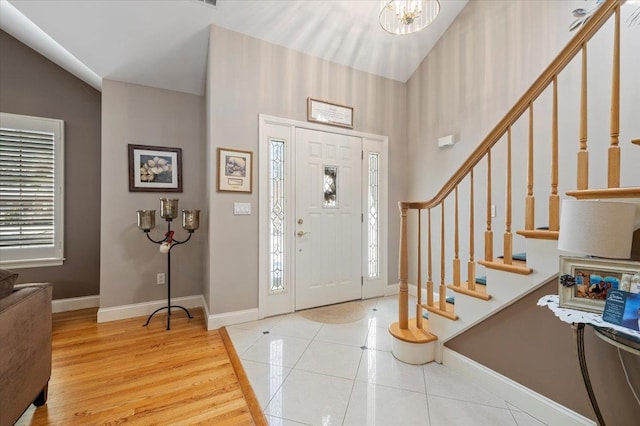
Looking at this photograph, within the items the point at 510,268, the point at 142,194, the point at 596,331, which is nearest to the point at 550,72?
the point at 510,268

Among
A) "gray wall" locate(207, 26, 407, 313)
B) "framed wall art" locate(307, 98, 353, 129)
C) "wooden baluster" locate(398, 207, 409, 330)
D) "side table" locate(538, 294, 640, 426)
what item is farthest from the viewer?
"framed wall art" locate(307, 98, 353, 129)

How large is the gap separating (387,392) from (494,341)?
2.52ft

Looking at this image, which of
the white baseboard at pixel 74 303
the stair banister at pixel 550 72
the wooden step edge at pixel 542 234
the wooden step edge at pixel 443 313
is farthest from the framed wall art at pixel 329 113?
the white baseboard at pixel 74 303

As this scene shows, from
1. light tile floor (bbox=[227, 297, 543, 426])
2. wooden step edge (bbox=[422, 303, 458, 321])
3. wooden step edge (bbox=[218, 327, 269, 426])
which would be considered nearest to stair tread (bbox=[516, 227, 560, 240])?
wooden step edge (bbox=[422, 303, 458, 321])

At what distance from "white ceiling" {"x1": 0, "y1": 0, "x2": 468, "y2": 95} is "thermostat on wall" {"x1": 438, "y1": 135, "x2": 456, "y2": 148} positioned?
1.28 m

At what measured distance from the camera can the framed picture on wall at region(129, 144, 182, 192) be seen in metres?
3.13

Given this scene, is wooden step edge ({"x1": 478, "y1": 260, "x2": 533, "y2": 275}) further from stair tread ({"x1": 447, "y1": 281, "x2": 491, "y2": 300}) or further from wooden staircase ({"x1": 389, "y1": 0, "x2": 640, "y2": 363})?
stair tread ({"x1": 447, "y1": 281, "x2": 491, "y2": 300})

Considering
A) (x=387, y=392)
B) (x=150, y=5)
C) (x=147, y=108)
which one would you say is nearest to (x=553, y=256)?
(x=387, y=392)

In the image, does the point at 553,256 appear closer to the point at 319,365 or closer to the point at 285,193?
the point at 319,365

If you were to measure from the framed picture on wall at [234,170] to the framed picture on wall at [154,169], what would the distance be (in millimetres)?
921

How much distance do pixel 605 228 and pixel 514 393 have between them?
121cm

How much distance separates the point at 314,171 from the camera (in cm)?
329

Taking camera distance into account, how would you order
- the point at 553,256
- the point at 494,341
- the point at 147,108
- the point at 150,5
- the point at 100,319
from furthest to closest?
1. the point at 147,108
2. the point at 100,319
3. the point at 150,5
4. the point at 494,341
5. the point at 553,256

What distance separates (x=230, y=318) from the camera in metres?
2.84
